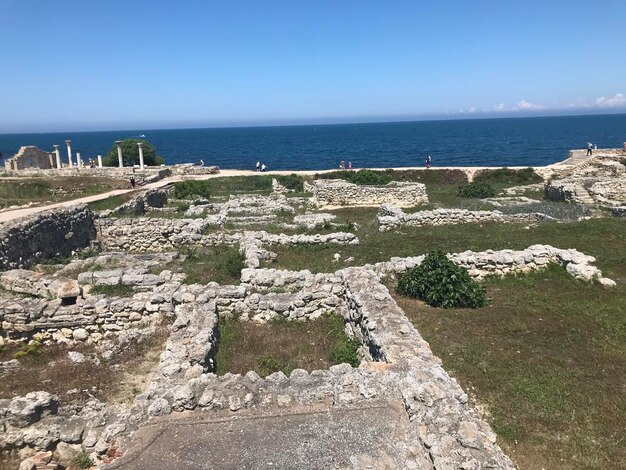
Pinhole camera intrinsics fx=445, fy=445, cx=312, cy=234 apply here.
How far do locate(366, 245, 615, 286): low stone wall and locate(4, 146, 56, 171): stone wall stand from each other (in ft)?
186

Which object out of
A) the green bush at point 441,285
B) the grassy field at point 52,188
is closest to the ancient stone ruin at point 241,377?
the green bush at point 441,285

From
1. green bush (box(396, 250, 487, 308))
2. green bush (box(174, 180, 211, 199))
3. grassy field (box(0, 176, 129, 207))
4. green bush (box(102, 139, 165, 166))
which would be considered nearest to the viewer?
green bush (box(396, 250, 487, 308))

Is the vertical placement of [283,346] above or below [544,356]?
below

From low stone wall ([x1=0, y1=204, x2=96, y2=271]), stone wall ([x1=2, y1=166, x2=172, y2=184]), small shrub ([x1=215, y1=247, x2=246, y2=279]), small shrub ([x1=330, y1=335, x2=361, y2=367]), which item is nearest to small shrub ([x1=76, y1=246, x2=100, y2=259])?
low stone wall ([x1=0, y1=204, x2=96, y2=271])

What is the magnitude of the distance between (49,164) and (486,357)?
230ft

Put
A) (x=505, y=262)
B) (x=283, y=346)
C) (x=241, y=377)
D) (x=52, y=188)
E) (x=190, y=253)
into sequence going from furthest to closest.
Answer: (x=52, y=188) < (x=190, y=253) < (x=505, y=262) < (x=283, y=346) < (x=241, y=377)

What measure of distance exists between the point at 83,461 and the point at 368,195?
31.7m

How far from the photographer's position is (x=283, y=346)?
37.3ft

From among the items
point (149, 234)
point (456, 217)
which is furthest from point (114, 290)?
point (456, 217)

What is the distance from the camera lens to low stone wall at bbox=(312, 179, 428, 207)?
35.7 m

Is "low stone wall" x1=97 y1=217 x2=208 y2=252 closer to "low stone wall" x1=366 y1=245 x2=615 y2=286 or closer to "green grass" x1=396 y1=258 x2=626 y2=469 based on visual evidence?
"low stone wall" x1=366 y1=245 x2=615 y2=286

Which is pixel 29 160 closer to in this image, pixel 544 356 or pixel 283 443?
pixel 283 443

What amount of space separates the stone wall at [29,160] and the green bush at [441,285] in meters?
57.7

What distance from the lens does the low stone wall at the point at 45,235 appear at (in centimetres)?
1883
